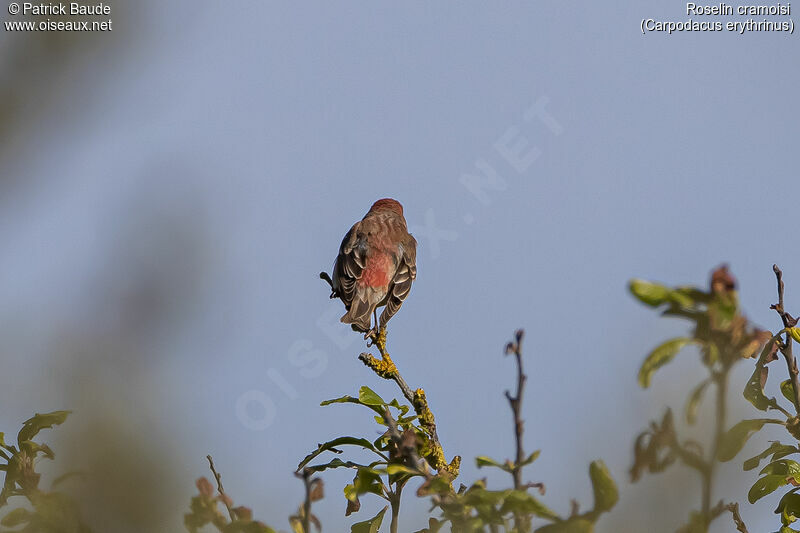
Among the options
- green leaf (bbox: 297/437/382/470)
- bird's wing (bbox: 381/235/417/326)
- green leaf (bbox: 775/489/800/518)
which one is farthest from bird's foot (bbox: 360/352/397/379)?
bird's wing (bbox: 381/235/417/326)

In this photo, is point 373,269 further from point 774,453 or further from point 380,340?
point 774,453

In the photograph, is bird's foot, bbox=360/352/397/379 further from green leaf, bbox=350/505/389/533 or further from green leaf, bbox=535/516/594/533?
green leaf, bbox=535/516/594/533

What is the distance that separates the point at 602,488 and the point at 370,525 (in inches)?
54.0

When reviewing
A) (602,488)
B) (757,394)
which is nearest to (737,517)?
(757,394)

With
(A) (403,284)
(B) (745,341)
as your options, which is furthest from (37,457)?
(A) (403,284)

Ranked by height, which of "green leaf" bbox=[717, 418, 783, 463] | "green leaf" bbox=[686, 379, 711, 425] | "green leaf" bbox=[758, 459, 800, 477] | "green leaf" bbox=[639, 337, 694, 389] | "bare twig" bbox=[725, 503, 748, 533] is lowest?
"bare twig" bbox=[725, 503, 748, 533]

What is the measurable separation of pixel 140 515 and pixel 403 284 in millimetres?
7435

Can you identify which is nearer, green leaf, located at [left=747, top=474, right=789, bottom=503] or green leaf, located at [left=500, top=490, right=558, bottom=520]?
green leaf, located at [left=500, top=490, right=558, bottom=520]

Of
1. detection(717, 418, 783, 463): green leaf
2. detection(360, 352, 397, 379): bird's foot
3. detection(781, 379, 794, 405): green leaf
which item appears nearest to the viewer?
detection(717, 418, 783, 463): green leaf

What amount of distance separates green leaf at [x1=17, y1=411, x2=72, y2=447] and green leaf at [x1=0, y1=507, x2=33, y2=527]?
0.46m

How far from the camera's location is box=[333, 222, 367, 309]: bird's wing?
9453mm

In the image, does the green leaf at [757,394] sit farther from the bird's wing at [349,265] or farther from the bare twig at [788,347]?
the bird's wing at [349,265]

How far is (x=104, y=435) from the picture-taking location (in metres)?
4.41

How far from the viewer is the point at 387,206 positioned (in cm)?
1202
